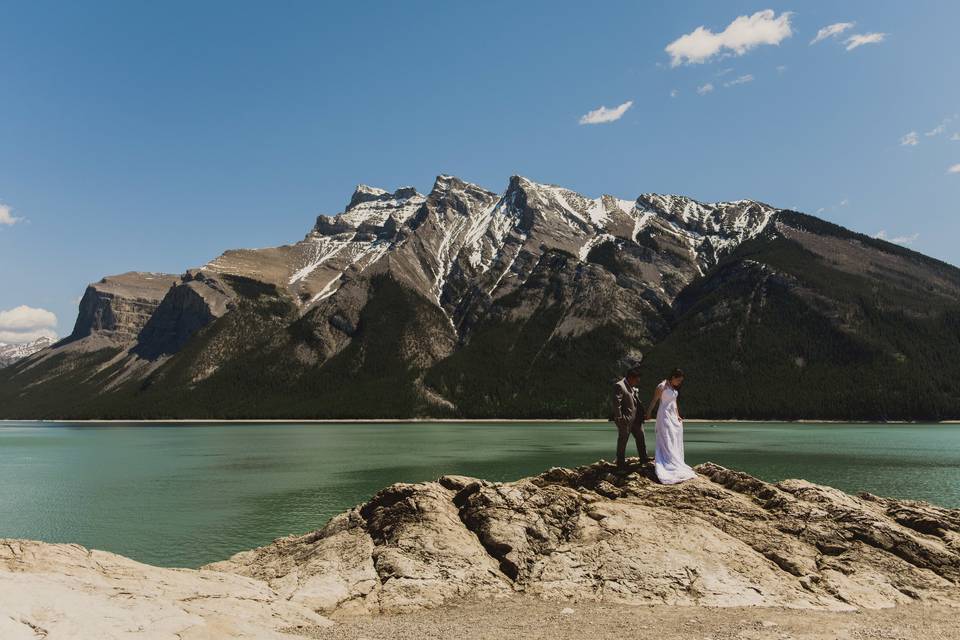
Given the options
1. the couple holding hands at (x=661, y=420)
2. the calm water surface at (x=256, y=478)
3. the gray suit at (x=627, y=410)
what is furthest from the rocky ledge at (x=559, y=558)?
the calm water surface at (x=256, y=478)

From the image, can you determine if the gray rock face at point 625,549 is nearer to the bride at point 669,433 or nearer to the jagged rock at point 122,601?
the bride at point 669,433

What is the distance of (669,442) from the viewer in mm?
22922

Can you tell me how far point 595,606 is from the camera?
1759cm

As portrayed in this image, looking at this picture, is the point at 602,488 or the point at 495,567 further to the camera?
the point at 602,488

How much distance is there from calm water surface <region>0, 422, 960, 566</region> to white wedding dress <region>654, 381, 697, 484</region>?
80.2 ft

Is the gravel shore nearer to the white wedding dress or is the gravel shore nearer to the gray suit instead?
the white wedding dress

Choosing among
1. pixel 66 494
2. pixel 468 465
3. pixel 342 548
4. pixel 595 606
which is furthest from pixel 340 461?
pixel 595 606

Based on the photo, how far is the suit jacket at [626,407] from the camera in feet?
74.9

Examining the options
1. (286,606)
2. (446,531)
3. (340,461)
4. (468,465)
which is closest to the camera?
(286,606)

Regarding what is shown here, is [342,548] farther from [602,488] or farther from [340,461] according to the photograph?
[340,461]

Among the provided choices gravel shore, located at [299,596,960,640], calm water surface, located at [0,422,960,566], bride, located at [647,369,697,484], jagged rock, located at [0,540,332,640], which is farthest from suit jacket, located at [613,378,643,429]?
calm water surface, located at [0,422,960,566]

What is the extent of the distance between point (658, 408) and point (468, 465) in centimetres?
6169

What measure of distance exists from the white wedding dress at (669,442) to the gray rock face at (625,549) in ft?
1.78

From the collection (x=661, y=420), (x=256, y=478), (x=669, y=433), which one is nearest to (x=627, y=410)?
(x=661, y=420)
